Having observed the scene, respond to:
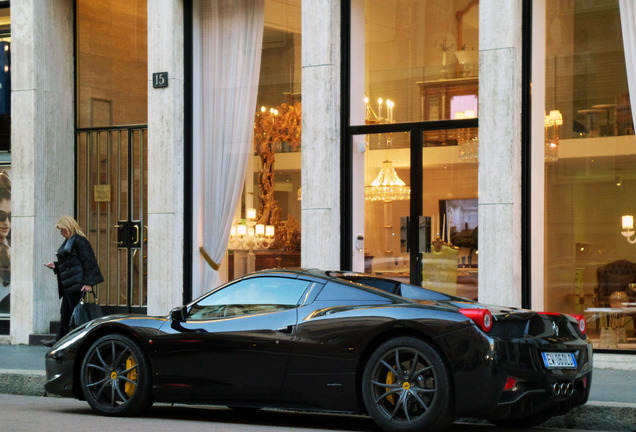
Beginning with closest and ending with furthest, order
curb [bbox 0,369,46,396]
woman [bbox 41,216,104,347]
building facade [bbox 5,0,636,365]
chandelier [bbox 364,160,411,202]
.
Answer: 1. curb [bbox 0,369,46,396]
2. building facade [bbox 5,0,636,365]
3. chandelier [bbox 364,160,411,202]
4. woman [bbox 41,216,104,347]

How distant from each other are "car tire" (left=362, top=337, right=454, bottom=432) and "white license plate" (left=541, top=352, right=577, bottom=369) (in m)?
0.72

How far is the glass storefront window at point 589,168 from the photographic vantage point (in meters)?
11.2

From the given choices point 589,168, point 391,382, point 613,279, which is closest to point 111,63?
point 589,168

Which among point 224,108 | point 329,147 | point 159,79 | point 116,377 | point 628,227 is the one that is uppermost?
point 159,79

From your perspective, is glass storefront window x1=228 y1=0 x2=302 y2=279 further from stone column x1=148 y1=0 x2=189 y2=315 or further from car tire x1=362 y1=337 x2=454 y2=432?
car tire x1=362 y1=337 x2=454 y2=432

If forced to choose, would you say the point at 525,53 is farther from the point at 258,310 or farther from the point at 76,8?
the point at 76,8

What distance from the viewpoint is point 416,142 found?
479 inches

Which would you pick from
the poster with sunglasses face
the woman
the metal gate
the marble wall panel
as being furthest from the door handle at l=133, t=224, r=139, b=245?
the marble wall panel

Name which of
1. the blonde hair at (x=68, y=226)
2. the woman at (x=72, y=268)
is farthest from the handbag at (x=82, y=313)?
the blonde hair at (x=68, y=226)

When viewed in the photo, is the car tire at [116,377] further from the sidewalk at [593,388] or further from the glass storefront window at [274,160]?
the glass storefront window at [274,160]

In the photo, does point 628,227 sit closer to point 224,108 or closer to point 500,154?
point 500,154

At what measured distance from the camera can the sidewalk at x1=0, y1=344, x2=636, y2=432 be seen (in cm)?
782

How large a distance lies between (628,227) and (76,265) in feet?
21.9

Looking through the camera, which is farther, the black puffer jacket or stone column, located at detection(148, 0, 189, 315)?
stone column, located at detection(148, 0, 189, 315)
